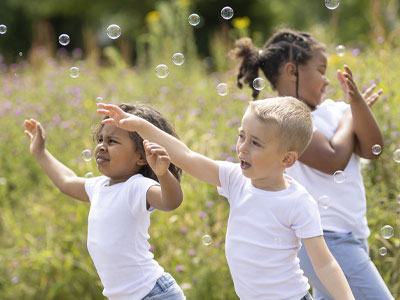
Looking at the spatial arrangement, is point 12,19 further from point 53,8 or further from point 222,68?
point 222,68

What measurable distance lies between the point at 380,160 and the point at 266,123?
6.11 ft

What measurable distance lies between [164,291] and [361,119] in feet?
3.62

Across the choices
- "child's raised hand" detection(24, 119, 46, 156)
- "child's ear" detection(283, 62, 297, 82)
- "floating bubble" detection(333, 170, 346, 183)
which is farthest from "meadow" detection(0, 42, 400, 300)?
"child's raised hand" detection(24, 119, 46, 156)

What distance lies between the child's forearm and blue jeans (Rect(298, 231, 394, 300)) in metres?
0.36

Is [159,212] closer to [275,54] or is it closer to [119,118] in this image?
[275,54]

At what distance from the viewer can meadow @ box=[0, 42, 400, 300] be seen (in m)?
3.63

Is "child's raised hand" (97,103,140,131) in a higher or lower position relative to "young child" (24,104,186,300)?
higher

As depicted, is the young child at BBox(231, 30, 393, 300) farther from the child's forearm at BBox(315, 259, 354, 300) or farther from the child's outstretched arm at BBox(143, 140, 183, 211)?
the child's outstretched arm at BBox(143, 140, 183, 211)

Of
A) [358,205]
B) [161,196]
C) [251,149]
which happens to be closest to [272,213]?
[251,149]

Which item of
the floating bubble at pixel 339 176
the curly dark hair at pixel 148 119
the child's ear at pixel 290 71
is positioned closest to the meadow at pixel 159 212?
the curly dark hair at pixel 148 119

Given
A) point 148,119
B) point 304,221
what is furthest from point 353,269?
point 148,119

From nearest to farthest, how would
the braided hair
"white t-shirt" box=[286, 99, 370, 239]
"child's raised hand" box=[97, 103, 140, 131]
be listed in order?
"child's raised hand" box=[97, 103, 140, 131] → "white t-shirt" box=[286, 99, 370, 239] → the braided hair

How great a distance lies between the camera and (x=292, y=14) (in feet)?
47.3

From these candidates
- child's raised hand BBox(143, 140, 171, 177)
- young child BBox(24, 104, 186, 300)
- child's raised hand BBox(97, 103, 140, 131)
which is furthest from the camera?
young child BBox(24, 104, 186, 300)
